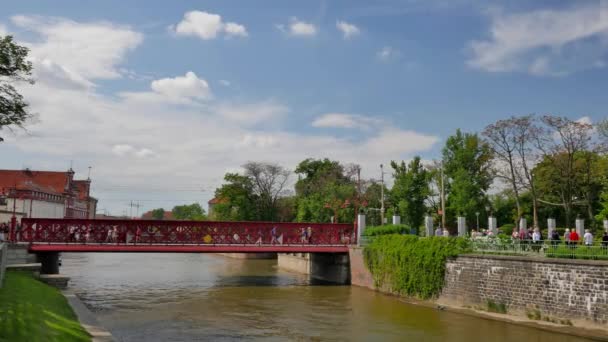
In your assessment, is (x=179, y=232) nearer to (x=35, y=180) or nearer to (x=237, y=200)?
(x=237, y=200)

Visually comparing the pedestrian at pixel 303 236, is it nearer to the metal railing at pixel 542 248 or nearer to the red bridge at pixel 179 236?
the red bridge at pixel 179 236

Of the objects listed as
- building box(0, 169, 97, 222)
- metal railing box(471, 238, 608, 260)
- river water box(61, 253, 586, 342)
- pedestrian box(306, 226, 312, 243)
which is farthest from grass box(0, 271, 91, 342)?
building box(0, 169, 97, 222)

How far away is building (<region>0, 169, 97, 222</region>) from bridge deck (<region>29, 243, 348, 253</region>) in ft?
173

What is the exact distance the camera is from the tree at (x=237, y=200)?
80.9 m

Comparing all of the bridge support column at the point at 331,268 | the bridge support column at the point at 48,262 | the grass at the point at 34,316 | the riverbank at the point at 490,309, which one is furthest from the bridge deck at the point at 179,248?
the grass at the point at 34,316

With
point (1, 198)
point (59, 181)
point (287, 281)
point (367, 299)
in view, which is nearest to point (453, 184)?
point (287, 281)

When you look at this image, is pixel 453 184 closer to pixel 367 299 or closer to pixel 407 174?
pixel 407 174

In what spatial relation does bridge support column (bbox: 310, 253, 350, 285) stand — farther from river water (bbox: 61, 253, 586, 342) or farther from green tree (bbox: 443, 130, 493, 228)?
green tree (bbox: 443, 130, 493, 228)

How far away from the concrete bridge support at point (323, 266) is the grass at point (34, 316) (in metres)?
Result: 21.8

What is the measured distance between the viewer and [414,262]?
96.9ft

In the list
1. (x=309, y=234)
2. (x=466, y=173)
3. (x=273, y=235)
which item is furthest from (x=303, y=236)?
(x=466, y=173)

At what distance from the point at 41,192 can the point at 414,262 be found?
91.5m

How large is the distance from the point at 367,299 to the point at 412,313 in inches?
204

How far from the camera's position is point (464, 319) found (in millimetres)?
23844
